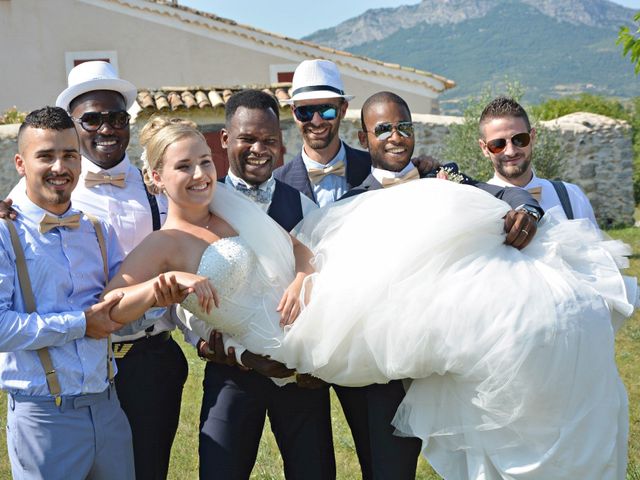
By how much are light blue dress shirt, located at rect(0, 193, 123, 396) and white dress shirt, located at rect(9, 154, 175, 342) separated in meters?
0.48

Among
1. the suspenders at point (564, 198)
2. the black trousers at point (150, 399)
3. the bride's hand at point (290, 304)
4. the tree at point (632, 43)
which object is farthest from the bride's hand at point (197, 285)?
the tree at point (632, 43)

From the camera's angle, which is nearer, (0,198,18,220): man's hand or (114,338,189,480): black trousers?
(0,198,18,220): man's hand

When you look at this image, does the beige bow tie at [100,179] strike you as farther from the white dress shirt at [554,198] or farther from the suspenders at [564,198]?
the suspenders at [564,198]

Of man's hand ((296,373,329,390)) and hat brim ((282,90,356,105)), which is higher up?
hat brim ((282,90,356,105))

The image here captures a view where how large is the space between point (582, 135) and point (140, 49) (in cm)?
1171

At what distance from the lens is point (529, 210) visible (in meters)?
3.58

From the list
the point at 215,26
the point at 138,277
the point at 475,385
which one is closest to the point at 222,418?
the point at 138,277

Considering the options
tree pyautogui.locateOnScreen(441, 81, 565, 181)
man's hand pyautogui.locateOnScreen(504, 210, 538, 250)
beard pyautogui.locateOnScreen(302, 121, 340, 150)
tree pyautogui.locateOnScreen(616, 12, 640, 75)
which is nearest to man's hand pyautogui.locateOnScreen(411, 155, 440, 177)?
beard pyautogui.locateOnScreen(302, 121, 340, 150)

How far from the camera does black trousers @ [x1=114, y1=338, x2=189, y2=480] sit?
378cm

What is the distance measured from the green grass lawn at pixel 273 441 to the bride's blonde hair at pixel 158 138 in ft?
8.54

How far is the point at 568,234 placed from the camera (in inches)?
141

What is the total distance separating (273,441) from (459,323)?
3.38 metres

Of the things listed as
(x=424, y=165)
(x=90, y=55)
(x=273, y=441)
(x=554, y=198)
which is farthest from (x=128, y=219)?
(x=90, y=55)

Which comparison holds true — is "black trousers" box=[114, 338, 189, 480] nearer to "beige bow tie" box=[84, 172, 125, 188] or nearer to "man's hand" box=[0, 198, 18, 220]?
"beige bow tie" box=[84, 172, 125, 188]
